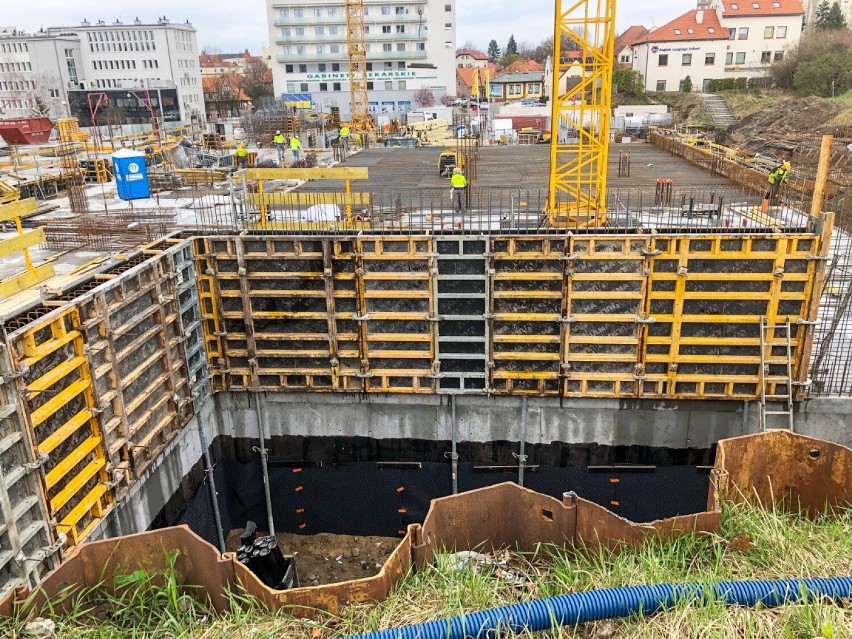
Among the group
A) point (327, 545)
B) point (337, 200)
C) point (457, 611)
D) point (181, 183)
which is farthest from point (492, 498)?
point (181, 183)

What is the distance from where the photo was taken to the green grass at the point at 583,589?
17.1 ft

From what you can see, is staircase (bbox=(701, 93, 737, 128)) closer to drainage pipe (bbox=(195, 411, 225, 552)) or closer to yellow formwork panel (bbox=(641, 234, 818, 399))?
yellow formwork panel (bbox=(641, 234, 818, 399))

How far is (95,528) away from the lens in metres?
8.95

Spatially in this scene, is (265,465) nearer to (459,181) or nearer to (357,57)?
(459,181)

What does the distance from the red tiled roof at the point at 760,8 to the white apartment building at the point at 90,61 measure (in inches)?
2304

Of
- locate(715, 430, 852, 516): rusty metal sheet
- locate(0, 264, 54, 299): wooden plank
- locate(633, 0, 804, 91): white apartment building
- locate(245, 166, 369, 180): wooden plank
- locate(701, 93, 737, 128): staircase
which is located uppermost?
locate(633, 0, 804, 91): white apartment building

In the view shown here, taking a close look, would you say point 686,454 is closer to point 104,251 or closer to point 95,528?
point 95,528

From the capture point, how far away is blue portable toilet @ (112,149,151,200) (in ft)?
51.4

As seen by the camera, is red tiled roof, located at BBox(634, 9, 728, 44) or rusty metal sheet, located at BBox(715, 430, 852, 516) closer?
rusty metal sheet, located at BBox(715, 430, 852, 516)

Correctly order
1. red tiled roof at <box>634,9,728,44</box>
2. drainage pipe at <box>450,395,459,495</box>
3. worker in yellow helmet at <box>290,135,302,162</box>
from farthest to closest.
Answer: red tiled roof at <box>634,9,728,44</box> < worker in yellow helmet at <box>290,135,302,162</box> < drainage pipe at <box>450,395,459,495</box>

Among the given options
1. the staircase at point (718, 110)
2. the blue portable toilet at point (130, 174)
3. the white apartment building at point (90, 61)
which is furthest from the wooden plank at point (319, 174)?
the white apartment building at point (90, 61)

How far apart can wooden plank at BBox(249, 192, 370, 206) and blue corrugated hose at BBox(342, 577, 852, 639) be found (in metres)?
9.61

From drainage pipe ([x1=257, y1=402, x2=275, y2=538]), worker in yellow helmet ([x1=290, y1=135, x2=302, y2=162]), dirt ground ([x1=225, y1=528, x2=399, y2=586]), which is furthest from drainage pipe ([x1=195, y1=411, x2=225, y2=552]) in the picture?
worker in yellow helmet ([x1=290, y1=135, x2=302, y2=162])

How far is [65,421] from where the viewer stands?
27.8ft
